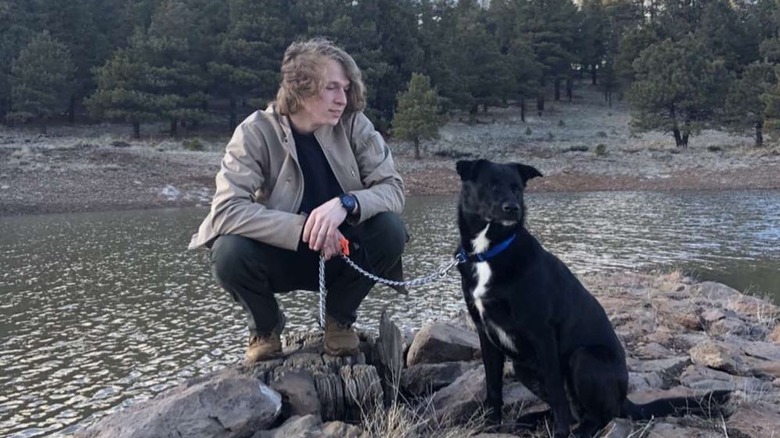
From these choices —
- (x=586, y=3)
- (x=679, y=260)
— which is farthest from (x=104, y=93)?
(x=586, y=3)

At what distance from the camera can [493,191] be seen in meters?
3.92

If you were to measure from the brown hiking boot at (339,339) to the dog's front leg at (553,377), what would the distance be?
3.89ft

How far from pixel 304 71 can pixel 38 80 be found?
1667 inches

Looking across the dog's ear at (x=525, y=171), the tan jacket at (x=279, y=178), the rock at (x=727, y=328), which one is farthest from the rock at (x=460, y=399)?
the rock at (x=727, y=328)

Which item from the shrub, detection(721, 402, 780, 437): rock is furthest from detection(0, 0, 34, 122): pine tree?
detection(721, 402, 780, 437): rock

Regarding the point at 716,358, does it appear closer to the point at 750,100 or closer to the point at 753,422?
the point at 753,422

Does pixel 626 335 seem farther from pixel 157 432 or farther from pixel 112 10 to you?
pixel 112 10

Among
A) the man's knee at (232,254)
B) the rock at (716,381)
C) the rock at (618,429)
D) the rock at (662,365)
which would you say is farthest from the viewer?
the rock at (662,365)

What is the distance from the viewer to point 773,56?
50.0 meters

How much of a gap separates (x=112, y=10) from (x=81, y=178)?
94.3 feet

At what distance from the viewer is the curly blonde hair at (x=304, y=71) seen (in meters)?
4.09

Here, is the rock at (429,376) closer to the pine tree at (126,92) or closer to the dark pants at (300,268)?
the dark pants at (300,268)

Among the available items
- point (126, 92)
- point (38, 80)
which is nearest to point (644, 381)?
point (126, 92)

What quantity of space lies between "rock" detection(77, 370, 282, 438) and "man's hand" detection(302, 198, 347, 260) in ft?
2.71
